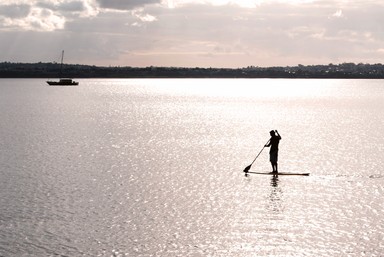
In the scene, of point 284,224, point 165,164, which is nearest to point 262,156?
point 165,164

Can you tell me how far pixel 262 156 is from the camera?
48.4 metres

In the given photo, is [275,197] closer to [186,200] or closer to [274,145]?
[186,200]

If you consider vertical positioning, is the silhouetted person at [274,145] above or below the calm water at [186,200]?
above

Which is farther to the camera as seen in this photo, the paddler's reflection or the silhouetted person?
the silhouetted person

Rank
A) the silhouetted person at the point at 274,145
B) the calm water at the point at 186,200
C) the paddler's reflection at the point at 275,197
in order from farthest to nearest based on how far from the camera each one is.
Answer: the silhouetted person at the point at 274,145 < the paddler's reflection at the point at 275,197 < the calm water at the point at 186,200

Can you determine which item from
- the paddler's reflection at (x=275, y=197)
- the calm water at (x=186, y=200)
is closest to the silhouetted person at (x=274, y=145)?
the calm water at (x=186, y=200)

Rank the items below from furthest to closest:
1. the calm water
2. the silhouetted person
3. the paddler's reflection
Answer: the silhouetted person, the paddler's reflection, the calm water

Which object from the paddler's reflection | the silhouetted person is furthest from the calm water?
the silhouetted person

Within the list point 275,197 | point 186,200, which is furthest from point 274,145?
point 186,200

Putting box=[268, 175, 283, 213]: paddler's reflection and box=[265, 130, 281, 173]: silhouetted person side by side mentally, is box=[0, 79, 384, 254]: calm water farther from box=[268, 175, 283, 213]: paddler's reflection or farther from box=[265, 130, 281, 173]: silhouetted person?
box=[265, 130, 281, 173]: silhouetted person

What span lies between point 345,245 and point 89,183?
53.7 feet

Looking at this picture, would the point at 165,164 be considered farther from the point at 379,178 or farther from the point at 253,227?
the point at 253,227

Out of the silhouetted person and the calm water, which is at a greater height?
the silhouetted person

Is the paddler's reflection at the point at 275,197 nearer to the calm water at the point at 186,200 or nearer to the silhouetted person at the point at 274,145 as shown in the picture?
the calm water at the point at 186,200
